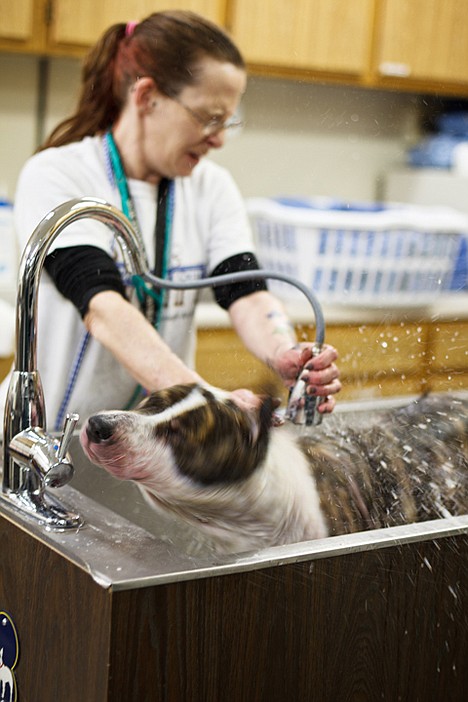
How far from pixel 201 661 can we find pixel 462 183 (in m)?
2.61

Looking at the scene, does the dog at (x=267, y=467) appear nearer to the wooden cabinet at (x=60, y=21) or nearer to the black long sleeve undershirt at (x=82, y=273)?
the black long sleeve undershirt at (x=82, y=273)

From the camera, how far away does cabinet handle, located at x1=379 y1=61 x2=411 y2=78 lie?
309 cm

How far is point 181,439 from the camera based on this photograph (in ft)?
3.17

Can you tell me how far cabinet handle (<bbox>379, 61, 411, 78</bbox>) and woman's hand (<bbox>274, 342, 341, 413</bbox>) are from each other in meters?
2.04

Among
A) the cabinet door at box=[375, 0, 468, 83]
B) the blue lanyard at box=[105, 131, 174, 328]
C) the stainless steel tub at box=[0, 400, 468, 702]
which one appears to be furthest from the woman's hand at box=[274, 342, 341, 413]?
the cabinet door at box=[375, 0, 468, 83]

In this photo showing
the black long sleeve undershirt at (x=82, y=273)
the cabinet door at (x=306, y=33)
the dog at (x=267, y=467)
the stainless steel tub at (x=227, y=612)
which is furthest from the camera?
the cabinet door at (x=306, y=33)

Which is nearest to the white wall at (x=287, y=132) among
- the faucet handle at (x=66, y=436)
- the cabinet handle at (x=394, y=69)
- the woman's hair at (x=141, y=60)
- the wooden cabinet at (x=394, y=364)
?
the cabinet handle at (x=394, y=69)

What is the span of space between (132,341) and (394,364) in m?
0.35

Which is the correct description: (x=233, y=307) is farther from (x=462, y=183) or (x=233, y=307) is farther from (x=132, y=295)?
(x=462, y=183)

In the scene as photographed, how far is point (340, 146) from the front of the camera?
3.62m

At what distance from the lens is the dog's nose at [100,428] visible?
0.93 m

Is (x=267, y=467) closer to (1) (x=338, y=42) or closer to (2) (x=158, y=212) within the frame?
(2) (x=158, y=212)

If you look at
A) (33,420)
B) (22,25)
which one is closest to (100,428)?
(33,420)

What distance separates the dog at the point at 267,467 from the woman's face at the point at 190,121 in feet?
1.71
